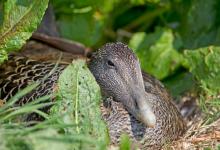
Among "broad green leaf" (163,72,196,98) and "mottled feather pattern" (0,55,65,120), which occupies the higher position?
"broad green leaf" (163,72,196,98)

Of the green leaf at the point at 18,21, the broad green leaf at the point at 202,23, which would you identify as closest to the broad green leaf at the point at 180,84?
the broad green leaf at the point at 202,23

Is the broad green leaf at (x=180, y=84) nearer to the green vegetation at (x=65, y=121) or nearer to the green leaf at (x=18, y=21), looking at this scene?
the green leaf at (x=18, y=21)

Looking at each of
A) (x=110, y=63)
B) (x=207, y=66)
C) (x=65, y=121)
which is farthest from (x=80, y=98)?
(x=207, y=66)

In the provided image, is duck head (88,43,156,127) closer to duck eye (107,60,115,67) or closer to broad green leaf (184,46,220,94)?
duck eye (107,60,115,67)

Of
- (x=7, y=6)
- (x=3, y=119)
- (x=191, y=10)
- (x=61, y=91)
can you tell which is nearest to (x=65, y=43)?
(x=191, y=10)

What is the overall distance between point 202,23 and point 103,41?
95 cm

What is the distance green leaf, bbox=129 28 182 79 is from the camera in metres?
4.81

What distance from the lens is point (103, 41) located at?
555 cm

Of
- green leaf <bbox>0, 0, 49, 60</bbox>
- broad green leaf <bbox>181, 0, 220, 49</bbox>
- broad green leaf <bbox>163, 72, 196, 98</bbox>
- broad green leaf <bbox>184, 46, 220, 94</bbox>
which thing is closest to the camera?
green leaf <bbox>0, 0, 49, 60</bbox>

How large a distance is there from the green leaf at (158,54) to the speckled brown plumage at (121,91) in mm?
741

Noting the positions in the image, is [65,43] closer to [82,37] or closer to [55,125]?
[82,37]

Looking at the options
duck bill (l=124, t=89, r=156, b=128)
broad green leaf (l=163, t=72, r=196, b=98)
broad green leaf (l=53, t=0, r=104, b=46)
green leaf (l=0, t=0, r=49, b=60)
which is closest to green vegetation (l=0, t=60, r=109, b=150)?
duck bill (l=124, t=89, r=156, b=128)

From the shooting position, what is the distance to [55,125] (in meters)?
2.68

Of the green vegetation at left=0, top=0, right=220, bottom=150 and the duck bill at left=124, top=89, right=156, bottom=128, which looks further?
the duck bill at left=124, top=89, right=156, bottom=128
